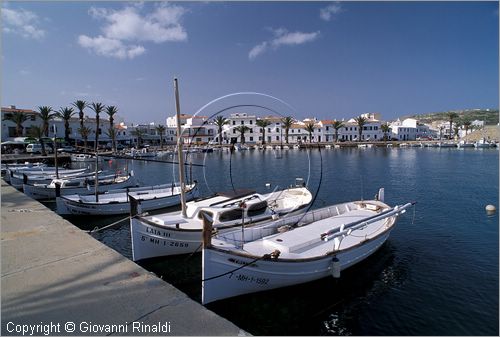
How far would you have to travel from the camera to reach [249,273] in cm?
1070

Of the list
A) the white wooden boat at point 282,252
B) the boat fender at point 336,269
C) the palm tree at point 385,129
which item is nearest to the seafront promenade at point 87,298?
the white wooden boat at point 282,252

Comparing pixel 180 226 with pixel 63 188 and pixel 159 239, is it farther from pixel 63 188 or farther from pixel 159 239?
pixel 63 188

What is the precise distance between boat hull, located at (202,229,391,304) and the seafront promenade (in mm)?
2589

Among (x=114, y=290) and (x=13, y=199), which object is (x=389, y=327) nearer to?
(x=114, y=290)

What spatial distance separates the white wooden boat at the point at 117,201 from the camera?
75.9ft

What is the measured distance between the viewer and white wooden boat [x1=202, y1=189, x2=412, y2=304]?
33.8ft

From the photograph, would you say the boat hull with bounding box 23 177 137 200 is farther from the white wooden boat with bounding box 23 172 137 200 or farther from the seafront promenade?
the seafront promenade

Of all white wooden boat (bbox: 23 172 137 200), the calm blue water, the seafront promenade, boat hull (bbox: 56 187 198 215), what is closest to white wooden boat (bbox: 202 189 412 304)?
the calm blue water

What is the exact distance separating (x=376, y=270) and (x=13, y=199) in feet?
74.2

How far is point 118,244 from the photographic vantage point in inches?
714

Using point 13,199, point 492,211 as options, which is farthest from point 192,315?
point 492,211

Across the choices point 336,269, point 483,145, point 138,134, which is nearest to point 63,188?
point 336,269

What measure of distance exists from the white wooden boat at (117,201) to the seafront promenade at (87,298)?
12913 millimetres

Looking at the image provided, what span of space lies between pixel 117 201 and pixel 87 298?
18578mm
